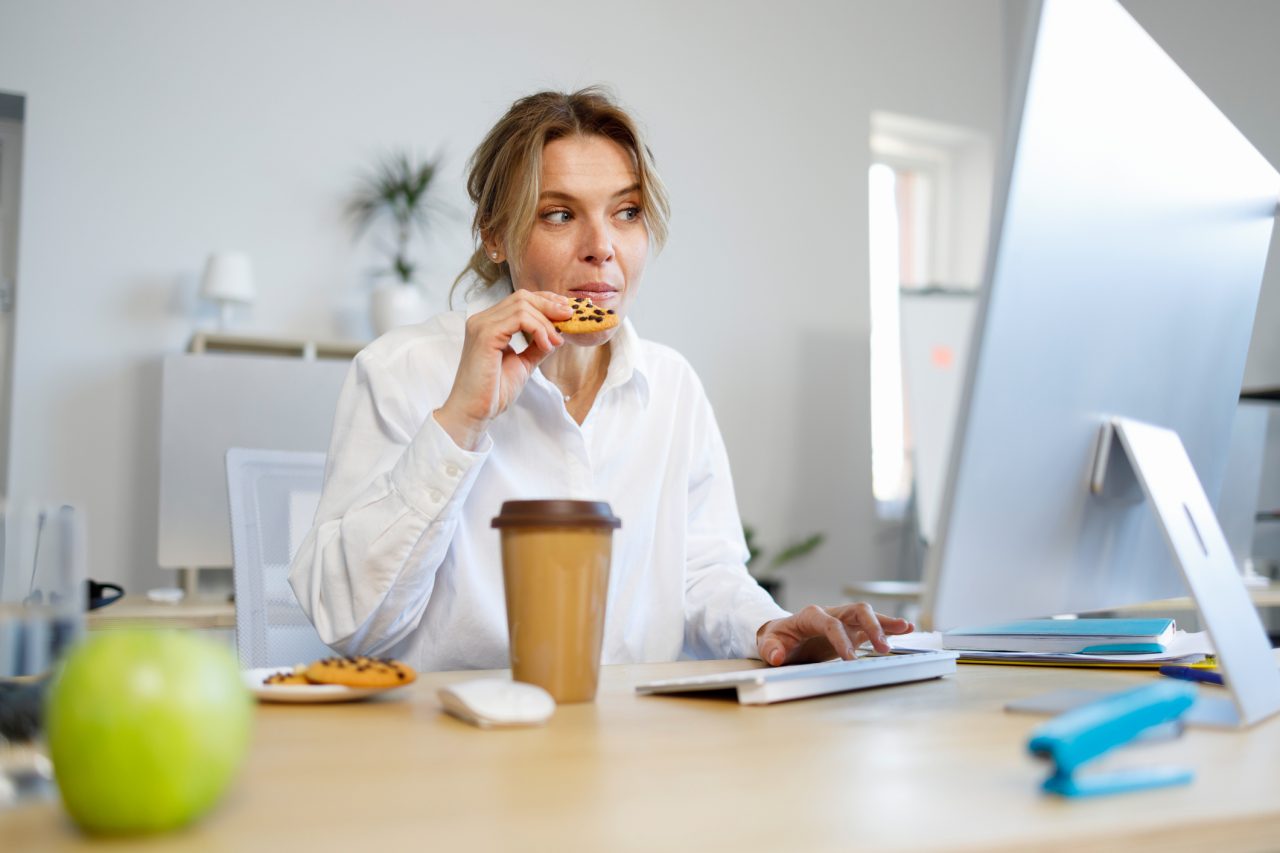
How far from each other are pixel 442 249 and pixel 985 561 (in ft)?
14.1

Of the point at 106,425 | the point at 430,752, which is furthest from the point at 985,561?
the point at 106,425

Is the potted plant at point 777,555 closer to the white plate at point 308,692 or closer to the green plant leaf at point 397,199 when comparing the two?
the green plant leaf at point 397,199

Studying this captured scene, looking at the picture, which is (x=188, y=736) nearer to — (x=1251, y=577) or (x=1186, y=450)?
(x=1186, y=450)

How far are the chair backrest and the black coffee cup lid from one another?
82cm

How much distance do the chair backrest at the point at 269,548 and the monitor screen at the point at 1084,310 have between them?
1065 mm

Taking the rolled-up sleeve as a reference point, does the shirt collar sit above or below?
above

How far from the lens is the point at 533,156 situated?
1528 millimetres

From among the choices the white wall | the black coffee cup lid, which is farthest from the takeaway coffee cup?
the white wall

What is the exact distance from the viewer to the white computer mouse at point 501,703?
0.78m

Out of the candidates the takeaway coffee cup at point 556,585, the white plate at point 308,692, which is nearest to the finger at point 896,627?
the takeaway coffee cup at point 556,585

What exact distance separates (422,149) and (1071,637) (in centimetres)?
400

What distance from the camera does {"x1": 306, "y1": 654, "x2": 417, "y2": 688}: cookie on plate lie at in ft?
2.94

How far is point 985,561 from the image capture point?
0.75 m

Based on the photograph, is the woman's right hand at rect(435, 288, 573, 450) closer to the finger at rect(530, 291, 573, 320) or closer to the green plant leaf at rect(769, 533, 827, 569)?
the finger at rect(530, 291, 573, 320)
